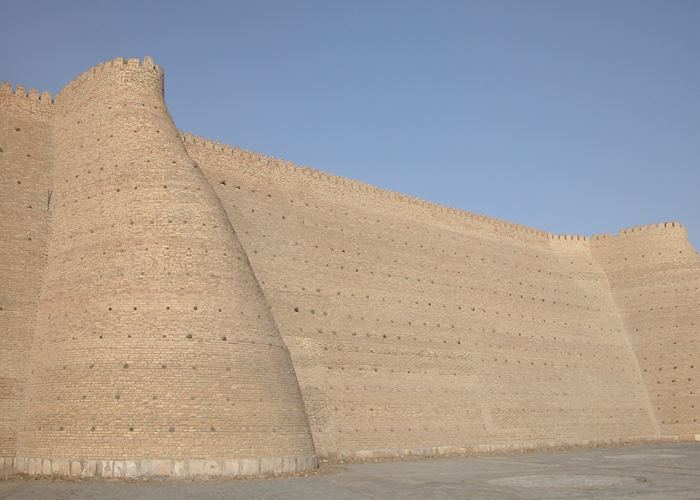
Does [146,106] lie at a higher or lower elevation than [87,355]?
higher

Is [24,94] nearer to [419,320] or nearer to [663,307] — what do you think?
[419,320]

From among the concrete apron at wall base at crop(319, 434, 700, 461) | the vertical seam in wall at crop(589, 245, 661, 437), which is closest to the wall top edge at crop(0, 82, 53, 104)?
the concrete apron at wall base at crop(319, 434, 700, 461)

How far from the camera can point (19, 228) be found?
17.4 meters

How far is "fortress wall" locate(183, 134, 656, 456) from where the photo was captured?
67.5ft

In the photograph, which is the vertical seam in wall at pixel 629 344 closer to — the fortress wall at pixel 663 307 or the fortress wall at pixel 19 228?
the fortress wall at pixel 663 307

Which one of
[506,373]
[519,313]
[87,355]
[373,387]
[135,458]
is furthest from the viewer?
[519,313]

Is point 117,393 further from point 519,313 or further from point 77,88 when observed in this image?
point 519,313

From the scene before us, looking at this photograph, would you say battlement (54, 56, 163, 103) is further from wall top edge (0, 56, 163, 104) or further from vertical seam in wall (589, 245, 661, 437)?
vertical seam in wall (589, 245, 661, 437)

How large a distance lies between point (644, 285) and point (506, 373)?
426 inches

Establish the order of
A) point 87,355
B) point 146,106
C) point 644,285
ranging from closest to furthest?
point 87,355
point 146,106
point 644,285

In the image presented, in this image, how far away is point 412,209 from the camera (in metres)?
27.2

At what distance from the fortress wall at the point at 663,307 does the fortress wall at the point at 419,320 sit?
2.88 feet

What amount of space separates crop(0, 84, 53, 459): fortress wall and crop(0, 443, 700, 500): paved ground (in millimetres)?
2563

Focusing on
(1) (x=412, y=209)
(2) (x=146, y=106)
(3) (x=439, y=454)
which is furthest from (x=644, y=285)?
(2) (x=146, y=106)
